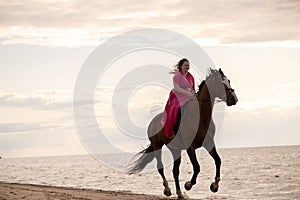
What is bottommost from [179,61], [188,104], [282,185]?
[282,185]

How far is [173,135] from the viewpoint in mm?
15047

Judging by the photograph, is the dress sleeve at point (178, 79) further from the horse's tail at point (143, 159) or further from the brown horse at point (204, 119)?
the horse's tail at point (143, 159)

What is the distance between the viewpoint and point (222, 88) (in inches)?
550

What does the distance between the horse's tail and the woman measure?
7.98ft

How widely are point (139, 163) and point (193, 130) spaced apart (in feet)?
12.8

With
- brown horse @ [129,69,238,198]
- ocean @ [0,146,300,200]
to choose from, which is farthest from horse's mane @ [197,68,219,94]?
ocean @ [0,146,300,200]

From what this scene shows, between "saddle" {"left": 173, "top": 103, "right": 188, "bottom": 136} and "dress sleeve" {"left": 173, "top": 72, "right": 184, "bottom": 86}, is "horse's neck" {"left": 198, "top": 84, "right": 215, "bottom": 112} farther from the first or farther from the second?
"dress sleeve" {"left": 173, "top": 72, "right": 184, "bottom": 86}

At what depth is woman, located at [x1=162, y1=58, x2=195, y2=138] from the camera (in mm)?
14523

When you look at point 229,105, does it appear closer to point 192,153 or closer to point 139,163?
point 192,153

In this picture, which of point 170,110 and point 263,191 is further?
point 263,191

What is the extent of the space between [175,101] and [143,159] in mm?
3543

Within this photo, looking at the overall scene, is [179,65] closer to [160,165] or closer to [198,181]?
[160,165]

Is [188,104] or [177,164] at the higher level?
[188,104]

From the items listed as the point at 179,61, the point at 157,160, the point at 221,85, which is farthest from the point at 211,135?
the point at 157,160
